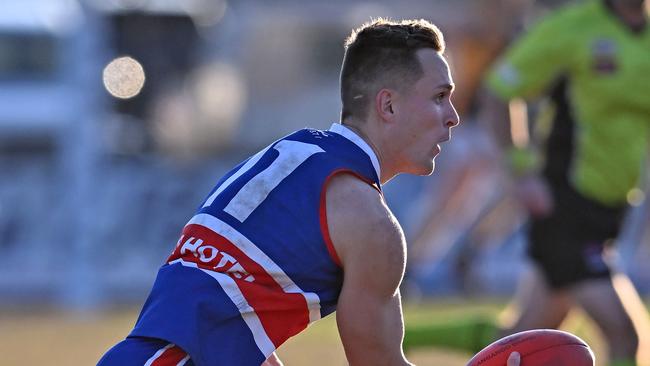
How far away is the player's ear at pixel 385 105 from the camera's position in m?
4.21

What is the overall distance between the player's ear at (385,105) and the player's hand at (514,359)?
75 cm

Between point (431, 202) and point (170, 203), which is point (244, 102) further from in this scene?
point (431, 202)

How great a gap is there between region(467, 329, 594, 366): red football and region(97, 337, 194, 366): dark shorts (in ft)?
2.87

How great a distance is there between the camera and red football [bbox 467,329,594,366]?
14.1 ft

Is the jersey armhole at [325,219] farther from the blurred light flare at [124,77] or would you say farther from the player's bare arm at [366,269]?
the blurred light flare at [124,77]

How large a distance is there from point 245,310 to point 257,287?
0.07 meters

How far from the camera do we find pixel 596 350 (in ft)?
30.2


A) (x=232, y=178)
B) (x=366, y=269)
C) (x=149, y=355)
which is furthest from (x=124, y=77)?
(x=366, y=269)

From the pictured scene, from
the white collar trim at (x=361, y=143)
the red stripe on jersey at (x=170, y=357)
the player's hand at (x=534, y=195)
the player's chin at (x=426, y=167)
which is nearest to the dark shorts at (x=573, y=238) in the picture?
the player's hand at (x=534, y=195)

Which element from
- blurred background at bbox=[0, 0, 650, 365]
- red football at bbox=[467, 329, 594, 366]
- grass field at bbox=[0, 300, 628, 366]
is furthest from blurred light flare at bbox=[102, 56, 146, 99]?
red football at bbox=[467, 329, 594, 366]

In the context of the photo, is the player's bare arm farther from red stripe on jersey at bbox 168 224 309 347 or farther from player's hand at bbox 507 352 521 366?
player's hand at bbox 507 352 521 366

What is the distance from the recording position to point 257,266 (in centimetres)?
407

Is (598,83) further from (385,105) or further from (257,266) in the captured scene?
(257,266)

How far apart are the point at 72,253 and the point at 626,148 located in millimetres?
8011
